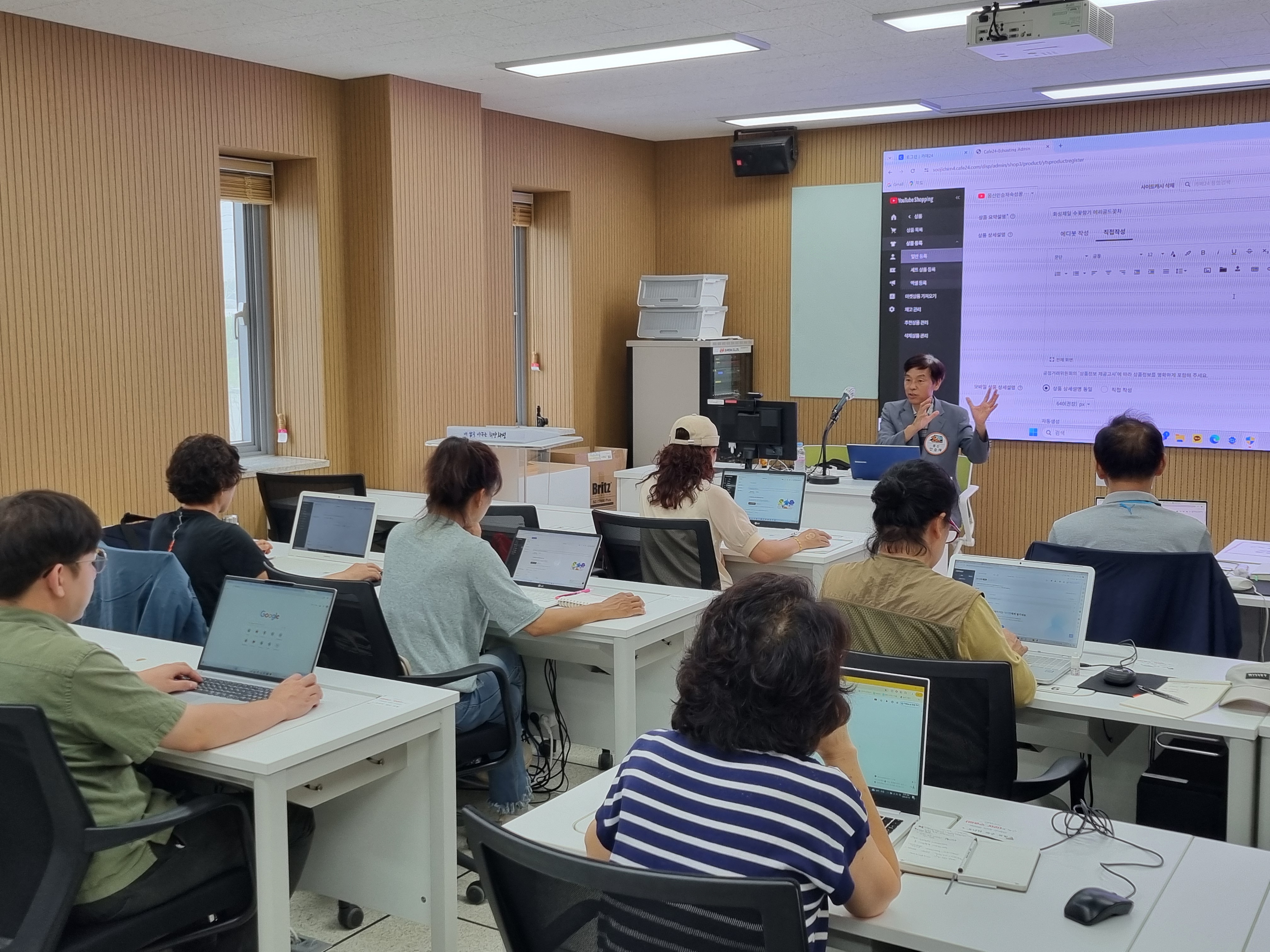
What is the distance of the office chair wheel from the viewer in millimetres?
3186

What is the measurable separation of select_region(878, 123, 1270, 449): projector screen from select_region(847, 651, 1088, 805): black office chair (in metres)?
5.31

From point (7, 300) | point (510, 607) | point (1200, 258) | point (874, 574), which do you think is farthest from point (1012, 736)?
point (1200, 258)

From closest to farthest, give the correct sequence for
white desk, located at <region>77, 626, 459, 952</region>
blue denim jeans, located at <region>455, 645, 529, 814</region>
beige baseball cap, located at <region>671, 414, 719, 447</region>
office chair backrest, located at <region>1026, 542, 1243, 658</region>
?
1. white desk, located at <region>77, 626, 459, 952</region>
2. blue denim jeans, located at <region>455, 645, 529, 814</region>
3. office chair backrest, located at <region>1026, 542, 1243, 658</region>
4. beige baseball cap, located at <region>671, 414, 719, 447</region>

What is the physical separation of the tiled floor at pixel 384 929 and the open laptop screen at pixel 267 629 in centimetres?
71

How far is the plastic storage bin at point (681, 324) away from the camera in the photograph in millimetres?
8289

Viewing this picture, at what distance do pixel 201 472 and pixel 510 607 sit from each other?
1085 mm

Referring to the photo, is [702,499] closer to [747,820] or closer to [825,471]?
[825,471]

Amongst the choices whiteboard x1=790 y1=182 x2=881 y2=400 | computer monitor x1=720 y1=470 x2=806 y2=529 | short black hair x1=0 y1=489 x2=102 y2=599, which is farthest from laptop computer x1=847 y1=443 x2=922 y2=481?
short black hair x1=0 y1=489 x2=102 y2=599

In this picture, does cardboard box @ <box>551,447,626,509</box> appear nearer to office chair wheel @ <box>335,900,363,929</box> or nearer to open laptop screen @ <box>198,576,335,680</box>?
office chair wheel @ <box>335,900,363,929</box>

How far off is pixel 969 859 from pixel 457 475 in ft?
6.22

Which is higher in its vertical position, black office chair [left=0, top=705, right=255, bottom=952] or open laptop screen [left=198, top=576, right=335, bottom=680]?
open laptop screen [left=198, top=576, right=335, bottom=680]

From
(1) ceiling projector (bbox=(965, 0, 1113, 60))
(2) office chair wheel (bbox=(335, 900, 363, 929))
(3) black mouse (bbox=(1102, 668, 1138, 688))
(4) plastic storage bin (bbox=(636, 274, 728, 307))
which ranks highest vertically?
(1) ceiling projector (bbox=(965, 0, 1113, 60))

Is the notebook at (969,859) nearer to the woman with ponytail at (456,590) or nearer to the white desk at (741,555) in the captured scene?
the woman with ponytail at (456,590)

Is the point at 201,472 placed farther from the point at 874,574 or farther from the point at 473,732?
the point at 874,574
